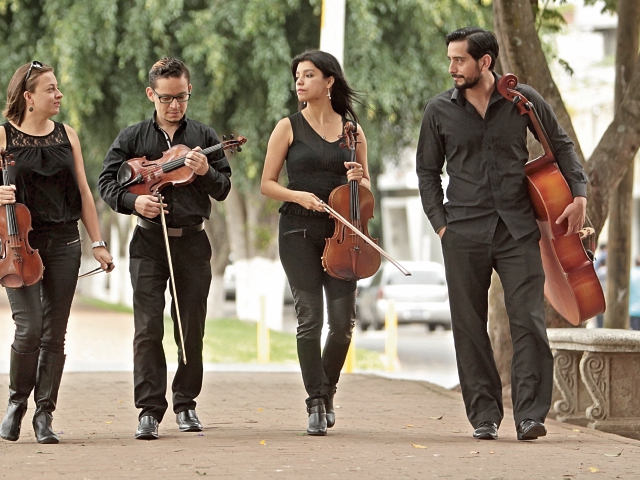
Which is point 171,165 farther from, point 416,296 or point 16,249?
point 416,296

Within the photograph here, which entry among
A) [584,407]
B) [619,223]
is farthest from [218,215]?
[584,407]

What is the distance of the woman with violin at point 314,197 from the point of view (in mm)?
7574

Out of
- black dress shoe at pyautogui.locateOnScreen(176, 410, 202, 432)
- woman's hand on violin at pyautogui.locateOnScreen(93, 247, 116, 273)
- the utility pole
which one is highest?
the utility pole

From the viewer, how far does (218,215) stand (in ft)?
96.5

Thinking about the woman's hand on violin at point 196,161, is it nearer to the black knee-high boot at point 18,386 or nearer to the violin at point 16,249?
the violin at point 16,249

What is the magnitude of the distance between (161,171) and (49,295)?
3.01 feet

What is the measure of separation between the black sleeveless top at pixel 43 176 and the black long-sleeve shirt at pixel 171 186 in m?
0.21

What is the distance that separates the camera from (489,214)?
732 cm

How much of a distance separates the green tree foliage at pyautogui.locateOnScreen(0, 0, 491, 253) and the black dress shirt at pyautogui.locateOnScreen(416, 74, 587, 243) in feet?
34.7

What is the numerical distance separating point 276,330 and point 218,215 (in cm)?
→ 478

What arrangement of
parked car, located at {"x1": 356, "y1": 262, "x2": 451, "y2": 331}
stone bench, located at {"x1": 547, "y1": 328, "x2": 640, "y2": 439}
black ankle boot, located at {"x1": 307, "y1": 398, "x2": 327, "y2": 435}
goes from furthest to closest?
parked car, located at {"x1": 356, "y1": 262, "x2": 451, "y2": 331}
stone bench, located at {"x1": 547, "y1": 328, "x2": 640, "y2": 439}
black ankle boot, located at {"x1": 307, "y1": 398, "x2": 327, "y2": 435}

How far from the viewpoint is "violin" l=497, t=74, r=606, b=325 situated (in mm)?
7234

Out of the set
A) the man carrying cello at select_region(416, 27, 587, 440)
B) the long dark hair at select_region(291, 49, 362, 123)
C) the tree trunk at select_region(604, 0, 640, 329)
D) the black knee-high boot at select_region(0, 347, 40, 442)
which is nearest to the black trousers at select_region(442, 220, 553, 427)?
the man carrying cello at select_region(416, 27, 587, 440)

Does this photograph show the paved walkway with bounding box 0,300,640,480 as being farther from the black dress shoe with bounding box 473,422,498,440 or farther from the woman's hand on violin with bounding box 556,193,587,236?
the woman's hand on violin with bounding box 556,193,587,236
